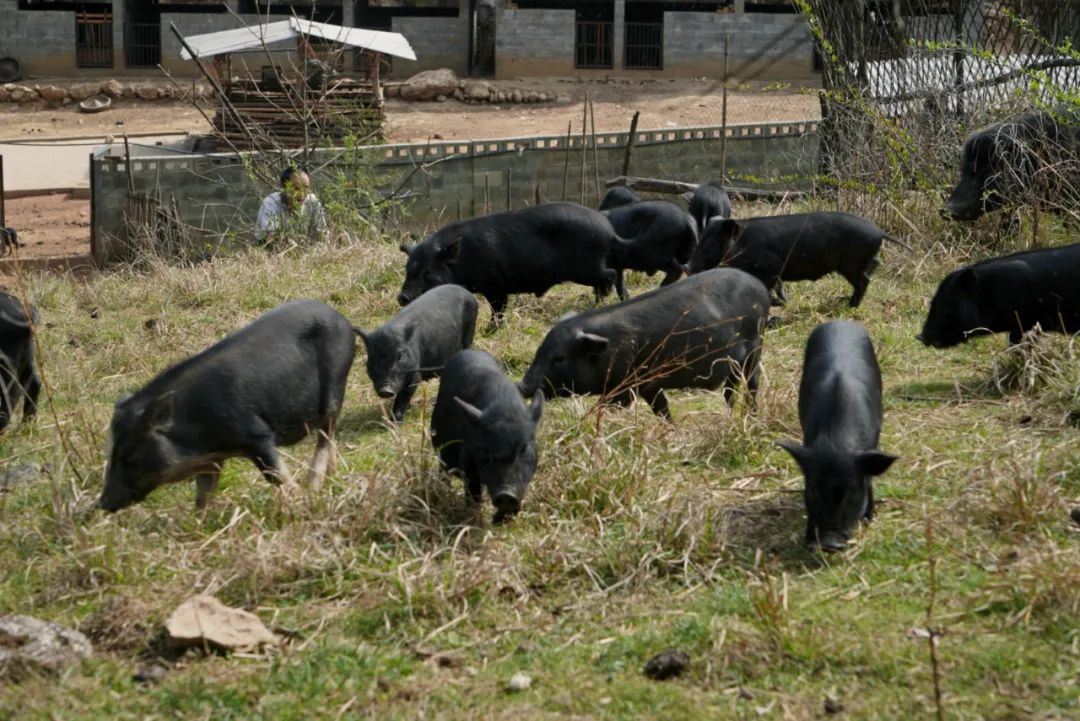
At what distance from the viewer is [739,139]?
21.4m

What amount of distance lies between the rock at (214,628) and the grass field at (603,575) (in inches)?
2.9

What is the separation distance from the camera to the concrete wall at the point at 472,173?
1784 centimetres

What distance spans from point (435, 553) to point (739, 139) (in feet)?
54.2

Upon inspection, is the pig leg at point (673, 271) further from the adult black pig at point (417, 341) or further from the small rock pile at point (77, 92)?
the small rock pile at point (77, 92)

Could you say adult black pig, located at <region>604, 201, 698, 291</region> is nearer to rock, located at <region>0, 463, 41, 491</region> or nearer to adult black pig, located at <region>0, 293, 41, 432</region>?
adult black pig, located at <region>0, 293, 41, 432</region>

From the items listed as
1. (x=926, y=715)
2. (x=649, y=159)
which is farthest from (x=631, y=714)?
(x=649, y=159)

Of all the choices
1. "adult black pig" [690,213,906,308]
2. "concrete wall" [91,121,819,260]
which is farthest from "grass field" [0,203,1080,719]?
"concrete wall" [91,121,819,260]

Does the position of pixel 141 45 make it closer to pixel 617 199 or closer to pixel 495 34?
pixel 495 34

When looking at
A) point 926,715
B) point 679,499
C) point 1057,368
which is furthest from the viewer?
point 1057,368

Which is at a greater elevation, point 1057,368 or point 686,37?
point 686,37

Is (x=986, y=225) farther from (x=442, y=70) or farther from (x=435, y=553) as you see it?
(x=442, y=70)

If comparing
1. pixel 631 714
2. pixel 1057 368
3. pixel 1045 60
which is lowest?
pixel 631 714

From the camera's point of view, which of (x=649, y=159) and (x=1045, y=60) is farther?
(x=649, y=159)

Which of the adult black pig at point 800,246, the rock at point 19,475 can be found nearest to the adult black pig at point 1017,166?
the adult black pig at point 800,246
